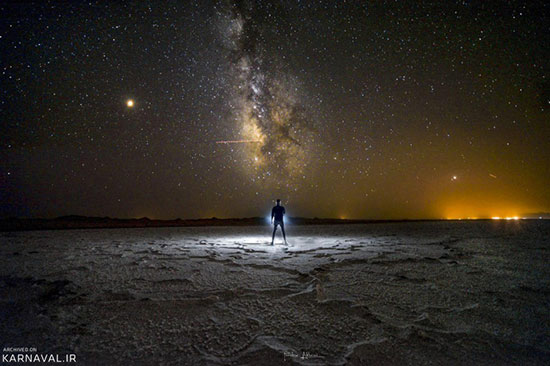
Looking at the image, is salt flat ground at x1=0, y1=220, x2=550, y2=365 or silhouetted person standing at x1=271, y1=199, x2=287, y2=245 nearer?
salt flat ground at x1=0, y1=220, x2=550, y2=365

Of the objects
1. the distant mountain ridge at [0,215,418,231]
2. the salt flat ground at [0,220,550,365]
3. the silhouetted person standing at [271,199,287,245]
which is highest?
the silhouetted person standing at [271,199,287,245]

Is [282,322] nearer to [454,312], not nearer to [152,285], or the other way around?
[454,312]

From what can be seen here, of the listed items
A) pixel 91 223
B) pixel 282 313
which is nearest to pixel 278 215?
pixel 282 313

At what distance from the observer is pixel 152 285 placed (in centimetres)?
351

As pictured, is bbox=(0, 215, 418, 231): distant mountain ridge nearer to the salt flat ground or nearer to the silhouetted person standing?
the silhouetted person standing

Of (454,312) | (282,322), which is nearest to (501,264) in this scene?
(454,312)

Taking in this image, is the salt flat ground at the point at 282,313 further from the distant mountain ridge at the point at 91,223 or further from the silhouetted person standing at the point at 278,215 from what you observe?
the distant mountain ridge at the point at 91,223

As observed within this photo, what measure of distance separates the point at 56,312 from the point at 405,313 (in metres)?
3.37
